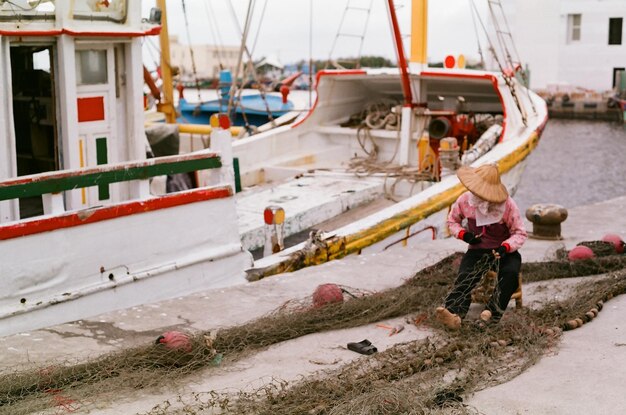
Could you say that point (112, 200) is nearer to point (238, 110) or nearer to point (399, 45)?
point (399, 45)

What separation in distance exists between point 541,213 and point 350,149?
4.97 m

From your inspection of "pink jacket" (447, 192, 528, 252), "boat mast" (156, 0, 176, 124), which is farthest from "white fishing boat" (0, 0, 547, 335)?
"boat mast" (156, 0, 176, 124)

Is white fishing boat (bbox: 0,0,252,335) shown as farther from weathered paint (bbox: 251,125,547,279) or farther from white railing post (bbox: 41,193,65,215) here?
weathered paint (bbox: 251,125,547,279)

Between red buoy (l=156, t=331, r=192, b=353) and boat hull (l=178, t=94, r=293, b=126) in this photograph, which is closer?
red buoy (l=156, t=331, r=192, b=353)

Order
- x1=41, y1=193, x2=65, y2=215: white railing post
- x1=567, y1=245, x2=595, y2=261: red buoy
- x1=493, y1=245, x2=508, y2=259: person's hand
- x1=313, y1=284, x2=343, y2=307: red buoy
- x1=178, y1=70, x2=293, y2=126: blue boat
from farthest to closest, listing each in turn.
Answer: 1. x1=178, y1=70, x2=293, y2=126: blue boat
2. x1=567, y1=245, x2=595, y2=261: red buoy
3. x1=313, y1=284, x2=343, y2=307: red buoy
4. x1=41, y1=193, x2=65, y2=215: white railing post
5. x1=493, y1=245, x2=508, y2=259: person's hand

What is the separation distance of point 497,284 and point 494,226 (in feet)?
1.39

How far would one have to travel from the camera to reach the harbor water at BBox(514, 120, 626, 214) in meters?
26.0

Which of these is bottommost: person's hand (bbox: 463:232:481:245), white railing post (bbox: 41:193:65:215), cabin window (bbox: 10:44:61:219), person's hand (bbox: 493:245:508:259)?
person's hand (bbox: 493:245:508:259)

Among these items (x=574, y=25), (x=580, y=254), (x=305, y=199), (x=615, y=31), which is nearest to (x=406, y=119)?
(x=305, y=199)

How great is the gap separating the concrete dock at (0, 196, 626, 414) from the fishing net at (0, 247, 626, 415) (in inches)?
3.4

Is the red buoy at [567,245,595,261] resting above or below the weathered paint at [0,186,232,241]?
below

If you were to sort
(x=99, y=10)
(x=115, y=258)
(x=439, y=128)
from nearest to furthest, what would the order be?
(x=115, y=258) → (x=99, y=10) → (x=439, y=128)

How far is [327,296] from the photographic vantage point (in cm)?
661

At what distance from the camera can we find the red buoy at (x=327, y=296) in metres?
6.60
